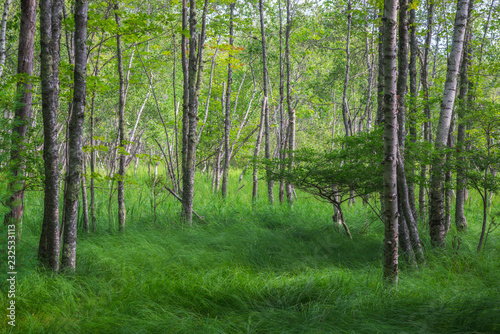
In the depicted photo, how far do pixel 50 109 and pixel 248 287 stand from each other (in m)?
2.95

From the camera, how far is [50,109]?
3859mm

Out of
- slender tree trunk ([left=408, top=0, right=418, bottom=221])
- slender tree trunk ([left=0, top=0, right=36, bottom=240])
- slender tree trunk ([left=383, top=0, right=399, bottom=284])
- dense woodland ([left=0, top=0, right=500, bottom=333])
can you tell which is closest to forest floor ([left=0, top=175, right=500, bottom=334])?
dense woodland ([left=0, top=0, right=500, bottom=333])

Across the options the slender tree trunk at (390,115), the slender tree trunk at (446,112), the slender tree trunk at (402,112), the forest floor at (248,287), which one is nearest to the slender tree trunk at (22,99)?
the forest floor at (248,287)

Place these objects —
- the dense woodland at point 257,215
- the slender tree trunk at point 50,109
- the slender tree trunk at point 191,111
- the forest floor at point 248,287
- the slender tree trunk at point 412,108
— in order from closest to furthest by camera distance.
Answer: the forest floor at point 248,287, the dense woodland at point 257,215, the slender tree trunk at point 50,109, the slender tree trunk at point 412,108, the slender tree trunk at point 191,111

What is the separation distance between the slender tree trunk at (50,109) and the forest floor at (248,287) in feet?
1.00

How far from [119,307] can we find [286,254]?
2791mm

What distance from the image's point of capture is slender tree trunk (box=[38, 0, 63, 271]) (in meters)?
3.80

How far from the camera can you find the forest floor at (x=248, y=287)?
305cm

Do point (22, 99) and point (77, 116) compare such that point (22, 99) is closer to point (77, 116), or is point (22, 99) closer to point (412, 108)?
Result: point (77, 116)

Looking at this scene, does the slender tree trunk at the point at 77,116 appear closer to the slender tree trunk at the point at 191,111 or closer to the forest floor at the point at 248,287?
the forest floor at the point at 248,287

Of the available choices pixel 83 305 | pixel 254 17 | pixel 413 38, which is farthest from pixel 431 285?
pixel 254 17

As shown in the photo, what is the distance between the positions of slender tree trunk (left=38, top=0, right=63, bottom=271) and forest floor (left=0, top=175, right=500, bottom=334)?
1.00ft

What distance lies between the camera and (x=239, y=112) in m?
16.0

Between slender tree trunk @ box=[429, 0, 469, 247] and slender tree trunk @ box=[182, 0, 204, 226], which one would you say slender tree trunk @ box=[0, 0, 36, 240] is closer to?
slender tree trunk @ box=[182, 0, 204, 226]
